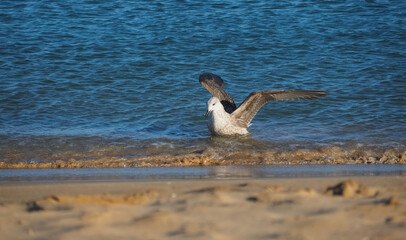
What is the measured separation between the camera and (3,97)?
9164mm

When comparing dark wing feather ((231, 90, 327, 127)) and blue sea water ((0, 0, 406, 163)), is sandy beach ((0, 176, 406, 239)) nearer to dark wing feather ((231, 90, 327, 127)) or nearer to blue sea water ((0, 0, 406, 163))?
blue sea water ((0, 0, 406, 163))

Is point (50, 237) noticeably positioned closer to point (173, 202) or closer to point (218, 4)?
point (173, 202)

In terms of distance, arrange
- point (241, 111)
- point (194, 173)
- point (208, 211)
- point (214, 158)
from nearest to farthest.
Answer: point (208, 211) → point (194, 173) → point (214, 158) → point (241, 111)

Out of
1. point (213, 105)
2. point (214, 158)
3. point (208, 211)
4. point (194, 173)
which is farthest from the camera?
point (213, 105)

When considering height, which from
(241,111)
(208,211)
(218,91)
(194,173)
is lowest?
(241,111)

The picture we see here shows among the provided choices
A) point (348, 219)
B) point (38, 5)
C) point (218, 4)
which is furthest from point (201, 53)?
point (348, 219)

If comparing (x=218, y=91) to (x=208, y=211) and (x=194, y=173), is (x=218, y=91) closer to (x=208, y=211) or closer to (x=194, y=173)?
(x=194, y=173)

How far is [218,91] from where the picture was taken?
8.26m

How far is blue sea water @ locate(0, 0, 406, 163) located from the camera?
7324 mm

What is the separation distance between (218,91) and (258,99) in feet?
2.94

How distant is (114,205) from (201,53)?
8.18m

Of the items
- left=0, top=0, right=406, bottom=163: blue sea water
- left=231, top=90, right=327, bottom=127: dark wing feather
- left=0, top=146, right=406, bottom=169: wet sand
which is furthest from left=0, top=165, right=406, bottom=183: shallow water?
left=231, top=90, right=327, bottom=127: dark wing feather

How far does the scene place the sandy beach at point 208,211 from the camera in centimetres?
287

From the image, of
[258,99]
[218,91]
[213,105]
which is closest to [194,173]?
[213,105]
